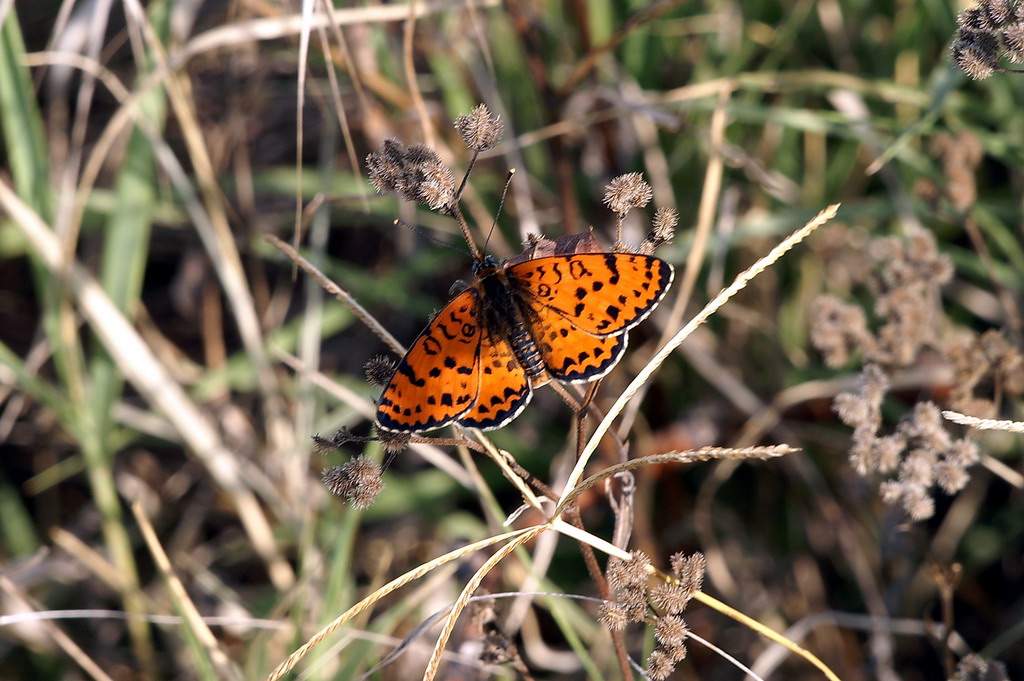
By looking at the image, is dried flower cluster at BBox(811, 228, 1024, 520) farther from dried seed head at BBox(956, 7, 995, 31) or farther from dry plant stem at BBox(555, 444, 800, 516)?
dried seed head at BBox(956, 7, 995, 31)

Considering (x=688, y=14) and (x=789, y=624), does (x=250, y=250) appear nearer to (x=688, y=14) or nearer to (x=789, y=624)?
(x=688, y=14)

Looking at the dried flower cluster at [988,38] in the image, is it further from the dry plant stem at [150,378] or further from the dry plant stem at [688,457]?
the dry plant stem at [150,378]

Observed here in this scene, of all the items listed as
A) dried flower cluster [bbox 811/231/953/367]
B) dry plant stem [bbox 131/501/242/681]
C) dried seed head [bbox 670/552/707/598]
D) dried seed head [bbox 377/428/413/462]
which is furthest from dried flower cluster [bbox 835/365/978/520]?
dry plant stem [bbox 131/501/242/681]

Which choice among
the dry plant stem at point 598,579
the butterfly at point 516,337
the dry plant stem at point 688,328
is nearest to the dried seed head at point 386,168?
the butterfly at point 516,337

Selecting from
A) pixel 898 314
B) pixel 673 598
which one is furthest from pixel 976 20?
Answer: pixel 673 598

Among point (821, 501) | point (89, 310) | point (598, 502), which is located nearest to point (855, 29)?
point (821, 501)

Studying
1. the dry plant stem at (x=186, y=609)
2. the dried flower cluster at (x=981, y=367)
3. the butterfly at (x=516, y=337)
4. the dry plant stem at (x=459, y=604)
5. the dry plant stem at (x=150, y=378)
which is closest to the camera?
the dry plant stem at (x=459, y=604)

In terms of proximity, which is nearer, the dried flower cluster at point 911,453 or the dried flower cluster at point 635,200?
the dried flower cluster at point 635,200
